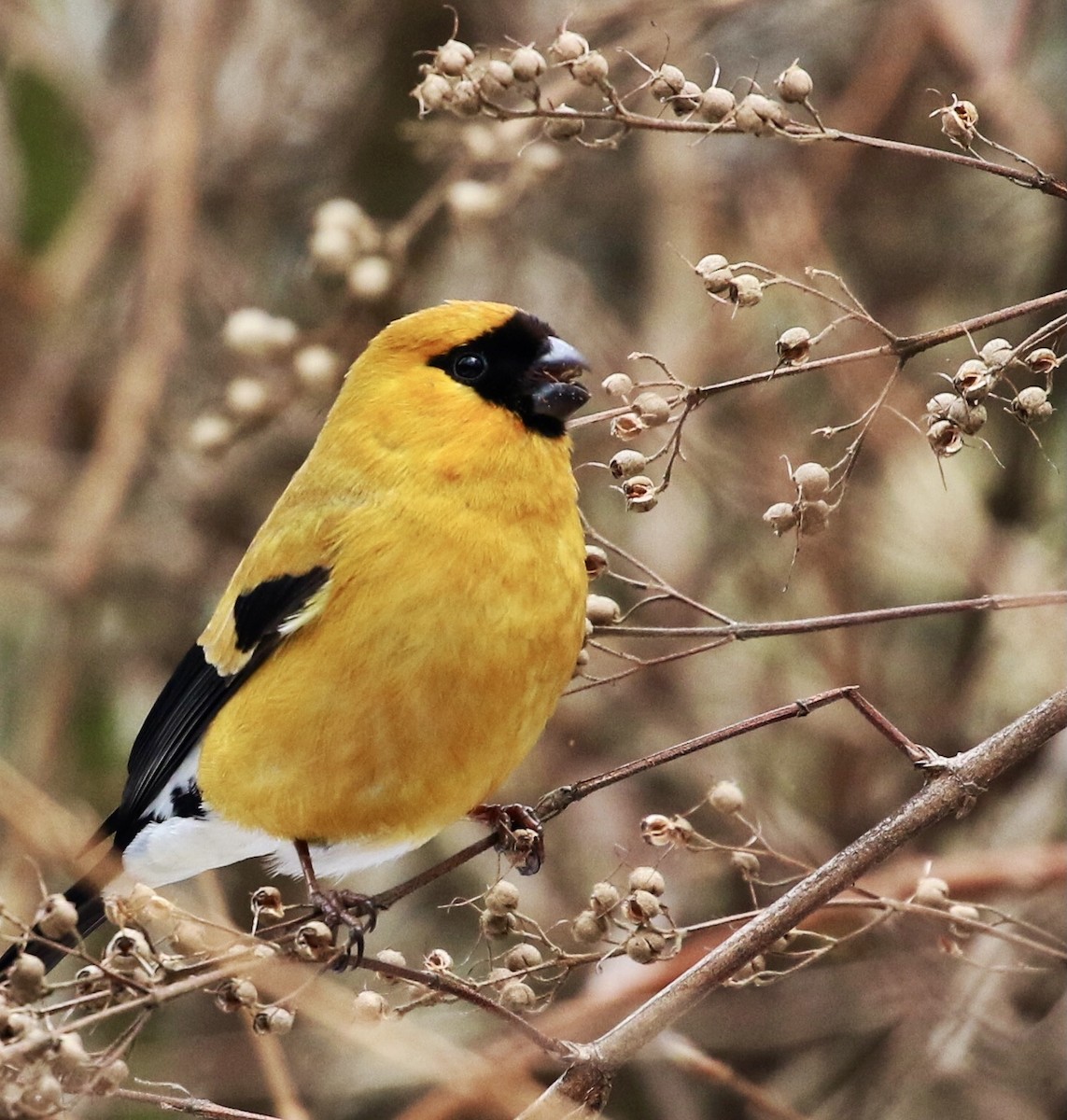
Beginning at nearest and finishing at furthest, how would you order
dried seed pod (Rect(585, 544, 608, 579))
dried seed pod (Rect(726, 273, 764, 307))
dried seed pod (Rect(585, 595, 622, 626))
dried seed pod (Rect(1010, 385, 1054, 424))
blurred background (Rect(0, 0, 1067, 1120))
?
dried seed pod (Rect(1010, 385, 1054, 424)) < dried seed pod (Rect(726, 273, 764, 307)) < dried seed pod (Rect(585, 595, 622, 626)) < dried seed pod (Rect(585, 544, 608, 579)) < blurred background (Rect(0, 0, 1067, 1120))

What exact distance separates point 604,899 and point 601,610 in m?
0.50

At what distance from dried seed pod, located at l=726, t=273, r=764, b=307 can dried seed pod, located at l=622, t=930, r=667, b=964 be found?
0.76 m

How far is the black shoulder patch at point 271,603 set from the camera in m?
2.92

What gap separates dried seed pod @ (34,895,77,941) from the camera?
6.23 ft

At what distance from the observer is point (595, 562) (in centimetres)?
271

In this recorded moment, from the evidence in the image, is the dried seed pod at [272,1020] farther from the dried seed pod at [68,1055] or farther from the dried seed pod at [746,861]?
the dried seed pod at [746,861]

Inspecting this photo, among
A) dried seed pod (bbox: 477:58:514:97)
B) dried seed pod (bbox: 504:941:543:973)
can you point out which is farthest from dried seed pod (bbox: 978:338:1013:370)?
dried seed pod (bbox: 504:941:543:973)

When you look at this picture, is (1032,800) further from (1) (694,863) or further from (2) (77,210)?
(2) (77,210)

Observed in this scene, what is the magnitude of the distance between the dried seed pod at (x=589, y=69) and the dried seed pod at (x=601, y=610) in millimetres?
766

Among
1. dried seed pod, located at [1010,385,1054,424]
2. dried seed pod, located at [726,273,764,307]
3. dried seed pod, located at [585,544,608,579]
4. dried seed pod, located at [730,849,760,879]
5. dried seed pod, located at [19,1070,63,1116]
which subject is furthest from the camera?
dried seed pod, located at [585,544,608,579]

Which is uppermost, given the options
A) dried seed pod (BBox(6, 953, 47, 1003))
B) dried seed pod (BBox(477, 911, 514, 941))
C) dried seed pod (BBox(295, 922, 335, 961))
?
dried seed pod (BBox(6, 953, 47, 1003))

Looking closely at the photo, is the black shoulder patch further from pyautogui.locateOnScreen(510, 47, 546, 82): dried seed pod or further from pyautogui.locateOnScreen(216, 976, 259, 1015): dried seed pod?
pyautogui.locateOnScreen(510, 47, 546, 82): dried seed pod

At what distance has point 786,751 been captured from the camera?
442 centimetres

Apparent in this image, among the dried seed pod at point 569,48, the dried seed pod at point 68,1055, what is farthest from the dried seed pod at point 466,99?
the dried seed pod at point 68,1055
